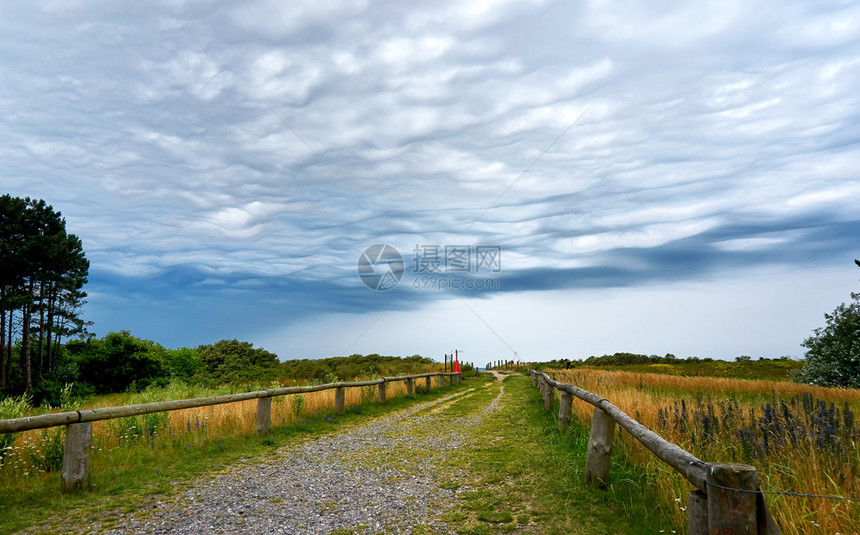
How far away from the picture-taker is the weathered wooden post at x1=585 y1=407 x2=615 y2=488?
590cm

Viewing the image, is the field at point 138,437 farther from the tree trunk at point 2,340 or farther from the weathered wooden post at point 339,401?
the tree trunk at point 2,340

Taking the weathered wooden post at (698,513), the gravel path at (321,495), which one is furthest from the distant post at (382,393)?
the weathered wooden post at (698,513)

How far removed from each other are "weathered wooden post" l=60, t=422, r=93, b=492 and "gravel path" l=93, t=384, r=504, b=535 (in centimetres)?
140

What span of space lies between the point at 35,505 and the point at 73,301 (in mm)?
40748

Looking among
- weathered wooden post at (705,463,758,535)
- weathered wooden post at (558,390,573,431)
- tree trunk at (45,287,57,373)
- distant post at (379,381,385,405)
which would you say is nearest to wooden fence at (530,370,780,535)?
weathered wooden post at (705,463,758,535)

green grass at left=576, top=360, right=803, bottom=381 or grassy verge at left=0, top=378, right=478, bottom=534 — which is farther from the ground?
grassy verge at left=0, top=378, right=478, bottom=534

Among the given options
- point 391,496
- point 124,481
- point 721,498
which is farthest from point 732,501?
point 124,481

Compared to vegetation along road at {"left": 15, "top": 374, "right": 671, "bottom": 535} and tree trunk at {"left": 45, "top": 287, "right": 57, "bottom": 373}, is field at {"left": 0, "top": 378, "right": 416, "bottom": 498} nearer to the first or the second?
vegetation along road at {"left": 15, "top": 374, "right": 671, "bottom": 535}

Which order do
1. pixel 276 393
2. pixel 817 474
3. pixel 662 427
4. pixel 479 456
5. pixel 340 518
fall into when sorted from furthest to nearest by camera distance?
pixel 276 393 < pixel 479 456 < pixel 662 427 < pixel 340 518 < pixel 817 474

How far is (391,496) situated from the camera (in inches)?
227

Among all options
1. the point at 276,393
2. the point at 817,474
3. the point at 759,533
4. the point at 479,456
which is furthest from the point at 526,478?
the point at 276,393

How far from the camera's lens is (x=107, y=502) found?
561 cm

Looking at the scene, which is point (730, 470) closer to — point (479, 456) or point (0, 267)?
point (479, 456)

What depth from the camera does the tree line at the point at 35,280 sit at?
32.5 meters
